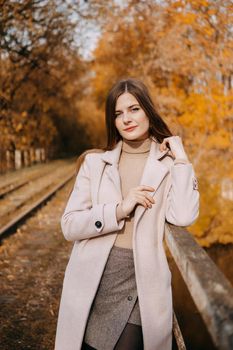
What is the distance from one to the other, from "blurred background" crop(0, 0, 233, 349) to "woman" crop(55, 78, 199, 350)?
0.35 meters

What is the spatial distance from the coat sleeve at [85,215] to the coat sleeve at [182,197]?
270 millimetres

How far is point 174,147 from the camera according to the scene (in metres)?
2.28

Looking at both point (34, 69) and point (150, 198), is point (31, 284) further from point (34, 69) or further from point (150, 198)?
point (34, 69)

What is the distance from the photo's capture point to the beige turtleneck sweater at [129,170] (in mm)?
2133

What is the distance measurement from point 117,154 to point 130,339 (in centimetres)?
93

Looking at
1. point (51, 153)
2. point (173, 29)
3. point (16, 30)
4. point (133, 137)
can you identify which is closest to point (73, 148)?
point (51, 153)

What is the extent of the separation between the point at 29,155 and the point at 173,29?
17.2 m

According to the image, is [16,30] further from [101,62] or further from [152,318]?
[152,318]

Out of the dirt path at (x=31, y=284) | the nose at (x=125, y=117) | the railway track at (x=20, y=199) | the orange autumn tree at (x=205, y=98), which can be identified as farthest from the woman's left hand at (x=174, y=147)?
the orange autumn tree at (x=205, y=98)

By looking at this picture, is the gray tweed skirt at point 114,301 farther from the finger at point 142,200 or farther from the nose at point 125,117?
the nose at point 125,117

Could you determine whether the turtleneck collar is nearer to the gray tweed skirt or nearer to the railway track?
the gray tweed skirt

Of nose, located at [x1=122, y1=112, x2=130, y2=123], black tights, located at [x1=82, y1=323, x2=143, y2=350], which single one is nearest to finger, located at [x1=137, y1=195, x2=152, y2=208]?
nose, located at [x1=122, y1=112, x2=130, y2=123]

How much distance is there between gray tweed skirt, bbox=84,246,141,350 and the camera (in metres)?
2.05

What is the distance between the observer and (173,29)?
493 inches
